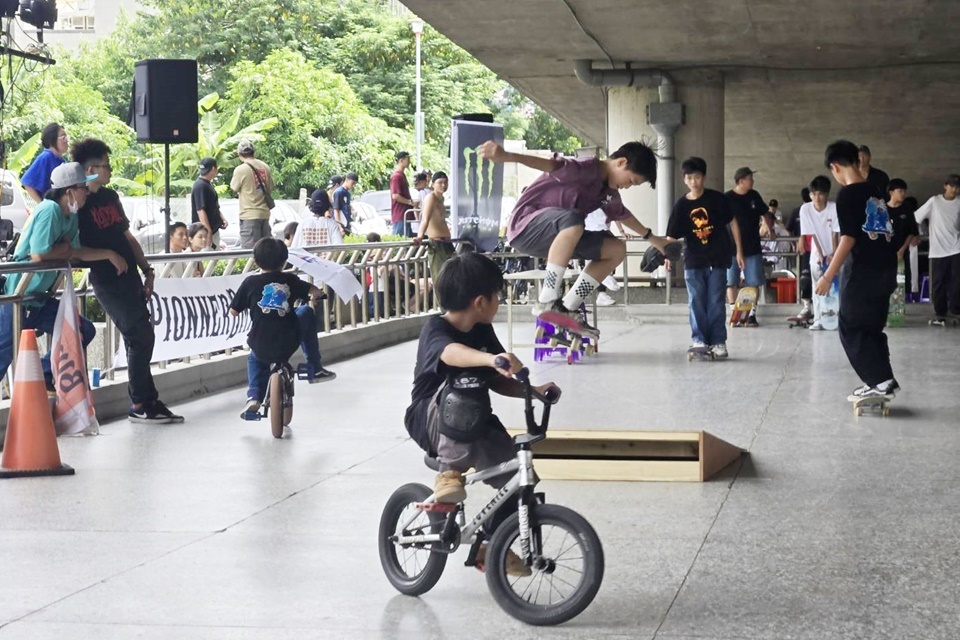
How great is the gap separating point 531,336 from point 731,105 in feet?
41.3

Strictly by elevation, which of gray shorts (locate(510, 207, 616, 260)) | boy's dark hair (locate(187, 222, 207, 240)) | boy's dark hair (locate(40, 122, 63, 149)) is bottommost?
gray shorts (locate(510, 207, 616, 260))

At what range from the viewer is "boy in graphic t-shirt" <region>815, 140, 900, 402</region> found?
9164 mm

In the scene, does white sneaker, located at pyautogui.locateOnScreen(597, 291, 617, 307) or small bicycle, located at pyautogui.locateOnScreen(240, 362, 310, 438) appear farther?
white sneaker, located at pyautogui.locateOnScreen(597, 291, 617, 307)

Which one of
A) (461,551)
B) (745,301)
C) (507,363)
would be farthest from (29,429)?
(745,301)

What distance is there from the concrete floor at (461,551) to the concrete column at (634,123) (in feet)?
39.5

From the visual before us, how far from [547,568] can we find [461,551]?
1.27m

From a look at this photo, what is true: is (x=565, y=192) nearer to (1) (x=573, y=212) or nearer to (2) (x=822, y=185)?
(1) (x=573, y=212)

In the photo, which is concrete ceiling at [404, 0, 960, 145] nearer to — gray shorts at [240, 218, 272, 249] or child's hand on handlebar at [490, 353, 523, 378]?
gray shorts at [240, 218, 272, 249]

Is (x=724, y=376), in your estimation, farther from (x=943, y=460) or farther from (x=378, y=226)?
(x=378, y=226)

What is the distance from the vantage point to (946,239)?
1630 cm

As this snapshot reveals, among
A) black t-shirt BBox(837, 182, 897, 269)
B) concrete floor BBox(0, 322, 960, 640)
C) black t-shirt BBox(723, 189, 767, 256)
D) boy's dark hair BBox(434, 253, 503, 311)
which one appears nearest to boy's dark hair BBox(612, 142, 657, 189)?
black t-shirt BBox(837, 182, 897, 269)

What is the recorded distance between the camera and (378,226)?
119 ft

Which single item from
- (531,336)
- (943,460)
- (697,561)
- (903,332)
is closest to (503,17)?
(531,336)

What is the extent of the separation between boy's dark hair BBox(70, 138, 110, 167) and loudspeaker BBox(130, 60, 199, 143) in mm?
6258
